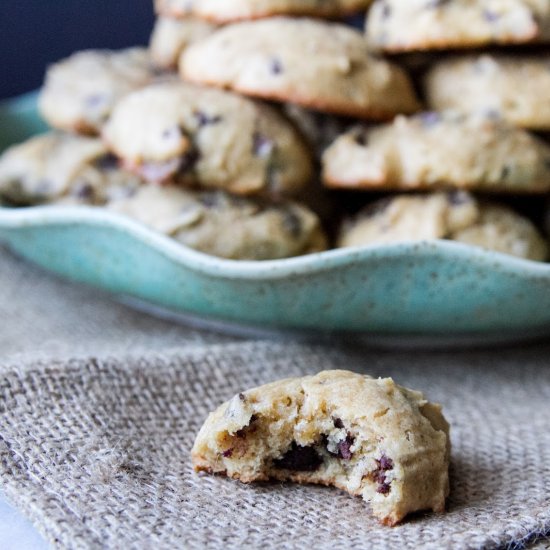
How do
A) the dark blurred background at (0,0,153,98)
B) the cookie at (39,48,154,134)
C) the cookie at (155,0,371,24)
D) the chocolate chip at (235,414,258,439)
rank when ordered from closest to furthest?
the chocolate chip at (235,414,258,439)
the cookie at (155,0,371,24)
the cookie at (39,48,154,134)
the dark blurred background at (0,0,153,98)

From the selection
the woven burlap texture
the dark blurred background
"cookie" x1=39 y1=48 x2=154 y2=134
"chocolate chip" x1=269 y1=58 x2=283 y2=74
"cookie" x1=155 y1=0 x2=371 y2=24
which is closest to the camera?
the woven burlap texture

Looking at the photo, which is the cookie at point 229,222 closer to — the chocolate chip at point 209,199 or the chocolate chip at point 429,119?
the chocolate chip at point 209,199

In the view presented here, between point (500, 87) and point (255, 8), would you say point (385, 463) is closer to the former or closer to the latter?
point (500, 87)

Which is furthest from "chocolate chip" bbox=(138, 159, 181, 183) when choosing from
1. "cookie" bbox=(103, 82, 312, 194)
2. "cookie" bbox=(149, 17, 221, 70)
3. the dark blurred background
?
the dark blurred background

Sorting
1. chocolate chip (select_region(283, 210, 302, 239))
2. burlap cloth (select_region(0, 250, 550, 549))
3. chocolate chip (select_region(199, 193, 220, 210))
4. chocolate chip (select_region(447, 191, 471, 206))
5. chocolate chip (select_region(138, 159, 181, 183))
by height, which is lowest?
burlap cloth (select_region(0, 250, 550, 549))

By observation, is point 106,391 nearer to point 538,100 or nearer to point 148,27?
point 538,100

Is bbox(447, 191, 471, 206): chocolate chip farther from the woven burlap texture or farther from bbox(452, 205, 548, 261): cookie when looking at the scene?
the woven burlap texture

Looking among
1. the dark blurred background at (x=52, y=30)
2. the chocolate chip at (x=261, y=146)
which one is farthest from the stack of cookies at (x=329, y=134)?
the dark blurred background at (x=52, y=30)

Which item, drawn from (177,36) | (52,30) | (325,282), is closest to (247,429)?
(325,282)
